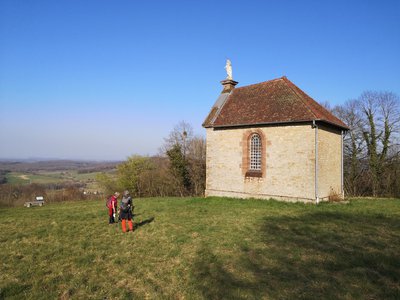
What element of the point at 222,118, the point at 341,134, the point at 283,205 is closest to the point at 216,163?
the point at 222,118

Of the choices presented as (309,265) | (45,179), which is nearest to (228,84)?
(309,265)

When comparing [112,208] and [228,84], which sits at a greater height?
[228,84]

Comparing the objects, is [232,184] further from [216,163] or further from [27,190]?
[27,190]

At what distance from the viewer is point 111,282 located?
684 centimetres

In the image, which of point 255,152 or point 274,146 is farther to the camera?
point 255,152

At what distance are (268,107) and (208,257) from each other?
1290cm

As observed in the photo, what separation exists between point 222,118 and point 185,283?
600 inches

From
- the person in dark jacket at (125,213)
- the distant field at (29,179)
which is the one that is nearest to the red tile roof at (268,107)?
the person in dark jacket at (125,213)

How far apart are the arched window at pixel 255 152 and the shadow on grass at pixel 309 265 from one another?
7813mm

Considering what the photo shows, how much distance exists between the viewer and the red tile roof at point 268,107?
1712 cm

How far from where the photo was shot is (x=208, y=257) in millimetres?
8234

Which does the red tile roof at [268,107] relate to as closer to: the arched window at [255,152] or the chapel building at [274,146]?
the chapel building at [274,146]

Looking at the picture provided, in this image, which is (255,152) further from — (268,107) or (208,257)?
(208,257)

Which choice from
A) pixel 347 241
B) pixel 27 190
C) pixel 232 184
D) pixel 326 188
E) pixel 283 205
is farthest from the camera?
pixel 27 190
